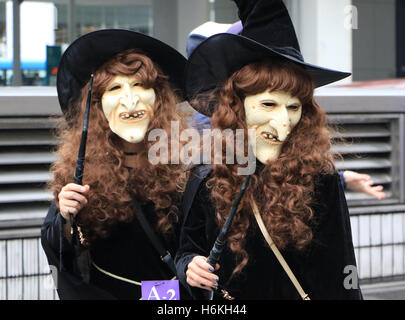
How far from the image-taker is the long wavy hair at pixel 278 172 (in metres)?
2.37

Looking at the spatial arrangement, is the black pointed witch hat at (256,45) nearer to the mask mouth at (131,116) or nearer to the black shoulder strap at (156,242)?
the mask mouth at (131,116)

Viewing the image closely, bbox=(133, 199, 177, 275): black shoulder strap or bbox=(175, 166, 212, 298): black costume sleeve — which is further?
bbox=(133, 199, 177, 275): black shoulder strap

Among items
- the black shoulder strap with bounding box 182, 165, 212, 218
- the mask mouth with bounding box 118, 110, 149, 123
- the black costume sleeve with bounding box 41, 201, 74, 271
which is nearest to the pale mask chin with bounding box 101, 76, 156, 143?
the mask mouth with bounding box 118, 110, 149, 123

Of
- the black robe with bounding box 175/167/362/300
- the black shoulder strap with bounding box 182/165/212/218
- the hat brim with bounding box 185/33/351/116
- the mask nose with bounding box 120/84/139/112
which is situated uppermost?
the hat brim with bounding box 185/33/351/116

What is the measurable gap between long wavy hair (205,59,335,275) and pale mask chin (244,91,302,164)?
2cm

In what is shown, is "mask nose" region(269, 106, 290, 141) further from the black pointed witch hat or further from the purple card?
the purple card

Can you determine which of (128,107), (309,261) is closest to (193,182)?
(128,107)

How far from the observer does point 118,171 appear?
276cm

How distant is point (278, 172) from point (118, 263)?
770 millimetres

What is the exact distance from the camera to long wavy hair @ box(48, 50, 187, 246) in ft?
8.93

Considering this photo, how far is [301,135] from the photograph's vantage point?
97.8 inches

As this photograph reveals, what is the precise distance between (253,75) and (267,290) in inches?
28.9

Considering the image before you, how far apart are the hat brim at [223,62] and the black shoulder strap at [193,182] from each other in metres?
0.24

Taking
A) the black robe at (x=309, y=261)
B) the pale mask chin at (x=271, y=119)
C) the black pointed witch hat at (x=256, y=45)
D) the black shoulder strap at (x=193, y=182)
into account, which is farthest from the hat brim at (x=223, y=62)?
the black robe at (x=309, y=261)
